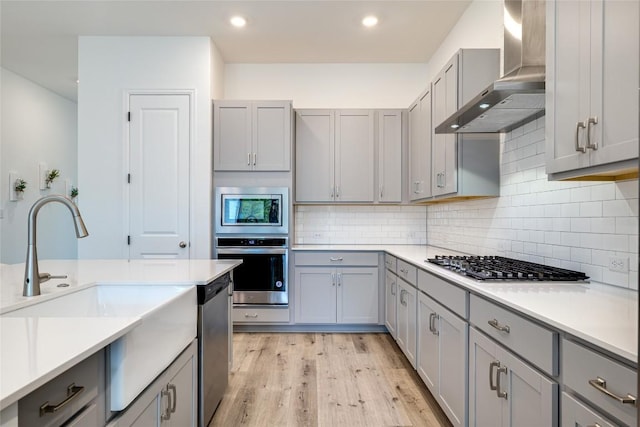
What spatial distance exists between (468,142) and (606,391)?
198 cm

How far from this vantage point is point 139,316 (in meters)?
1.10

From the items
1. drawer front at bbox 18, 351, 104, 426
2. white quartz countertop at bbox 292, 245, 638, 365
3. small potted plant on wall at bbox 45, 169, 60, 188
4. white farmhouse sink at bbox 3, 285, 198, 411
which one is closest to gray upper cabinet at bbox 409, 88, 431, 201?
white quartz countertop at bbox 292, 245, 638, 365

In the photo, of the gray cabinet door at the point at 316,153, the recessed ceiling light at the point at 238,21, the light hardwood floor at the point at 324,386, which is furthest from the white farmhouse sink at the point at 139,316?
the recessed ceiling light at the point at 238,21

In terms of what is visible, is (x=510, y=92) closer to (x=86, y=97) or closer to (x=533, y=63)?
(x=533, y=63)

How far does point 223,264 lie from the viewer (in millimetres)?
2391

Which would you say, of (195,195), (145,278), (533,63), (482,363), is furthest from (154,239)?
(533,63)

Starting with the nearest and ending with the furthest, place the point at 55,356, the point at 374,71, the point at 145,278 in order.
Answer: the point at 55,356 → the point at 145,278 → the point at 374,71

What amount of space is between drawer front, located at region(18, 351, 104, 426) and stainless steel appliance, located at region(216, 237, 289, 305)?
8.62 feet

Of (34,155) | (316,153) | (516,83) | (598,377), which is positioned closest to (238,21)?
(316,153)

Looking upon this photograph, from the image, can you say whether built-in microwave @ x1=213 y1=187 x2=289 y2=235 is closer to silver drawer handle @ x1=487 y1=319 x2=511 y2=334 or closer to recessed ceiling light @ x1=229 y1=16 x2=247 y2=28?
recessed ceiling light @ x1=229 y1=16 x2=247 y2=28

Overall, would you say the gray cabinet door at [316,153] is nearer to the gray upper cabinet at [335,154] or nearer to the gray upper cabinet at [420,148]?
the gray upper cabinet at [335,154]

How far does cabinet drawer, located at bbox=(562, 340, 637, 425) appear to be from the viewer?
0.82 metres

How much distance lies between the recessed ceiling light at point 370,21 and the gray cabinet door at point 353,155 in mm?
871

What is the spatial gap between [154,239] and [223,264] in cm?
153
